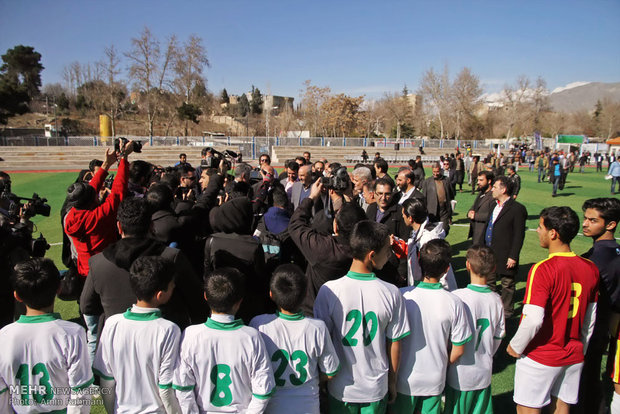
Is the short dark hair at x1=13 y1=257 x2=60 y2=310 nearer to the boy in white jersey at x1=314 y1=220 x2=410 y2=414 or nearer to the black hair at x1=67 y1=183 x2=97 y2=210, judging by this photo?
the black hair at x1=67 y1=183 x2=97 y2=210

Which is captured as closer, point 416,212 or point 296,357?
point 296,357

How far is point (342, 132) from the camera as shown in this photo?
2258 inches

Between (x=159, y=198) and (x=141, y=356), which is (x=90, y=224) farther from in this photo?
(x=141, y=356)

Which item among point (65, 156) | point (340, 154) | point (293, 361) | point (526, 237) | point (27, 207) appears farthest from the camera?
point (340, 154)

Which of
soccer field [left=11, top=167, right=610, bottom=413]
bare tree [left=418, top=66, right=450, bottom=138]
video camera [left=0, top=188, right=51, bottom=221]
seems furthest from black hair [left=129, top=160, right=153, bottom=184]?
bare tree [left=418, top=66, right=450, bottom=138]

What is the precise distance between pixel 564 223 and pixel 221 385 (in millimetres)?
2593

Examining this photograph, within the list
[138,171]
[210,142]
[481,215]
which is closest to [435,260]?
[481,215]

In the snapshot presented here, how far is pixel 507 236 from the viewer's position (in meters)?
5.03

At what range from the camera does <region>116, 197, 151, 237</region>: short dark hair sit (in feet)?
9.20

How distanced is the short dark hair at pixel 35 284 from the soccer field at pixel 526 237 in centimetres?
168

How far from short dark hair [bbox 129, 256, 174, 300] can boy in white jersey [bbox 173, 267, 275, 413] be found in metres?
0.35

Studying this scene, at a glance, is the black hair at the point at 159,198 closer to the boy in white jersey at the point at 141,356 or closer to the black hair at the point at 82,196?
the black hair at the point at 82,196

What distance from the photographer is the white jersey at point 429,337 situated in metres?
2.50

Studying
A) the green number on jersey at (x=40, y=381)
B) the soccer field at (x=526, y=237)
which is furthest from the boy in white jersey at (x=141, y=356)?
the soccer field at (x=526, y=237)
